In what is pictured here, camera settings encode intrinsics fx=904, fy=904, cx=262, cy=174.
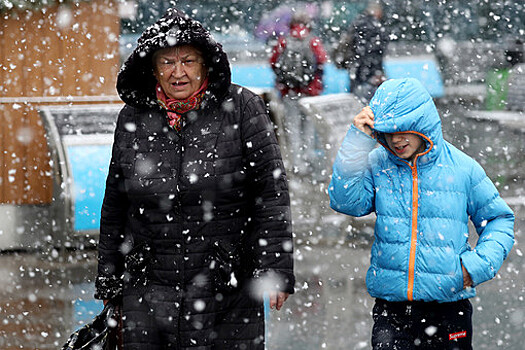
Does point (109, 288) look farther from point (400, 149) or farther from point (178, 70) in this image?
point (400, 149)

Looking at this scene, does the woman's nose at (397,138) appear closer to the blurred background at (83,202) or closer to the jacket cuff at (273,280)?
the jacket cuff at (273,280)

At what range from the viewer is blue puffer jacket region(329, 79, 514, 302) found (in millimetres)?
3602

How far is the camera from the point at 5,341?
5508 millimetres

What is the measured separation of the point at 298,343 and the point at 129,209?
216cm

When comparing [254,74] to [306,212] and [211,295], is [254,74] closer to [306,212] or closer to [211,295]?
[306,212]

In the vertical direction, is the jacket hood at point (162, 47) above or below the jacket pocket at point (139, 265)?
above

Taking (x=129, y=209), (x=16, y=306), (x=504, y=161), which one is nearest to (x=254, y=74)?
(x=504, y=161)

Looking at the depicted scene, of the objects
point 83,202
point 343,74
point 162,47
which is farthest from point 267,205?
point 343,74

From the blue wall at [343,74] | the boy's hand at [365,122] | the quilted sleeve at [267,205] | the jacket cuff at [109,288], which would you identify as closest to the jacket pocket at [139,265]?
the jacket cuff at [109,288]

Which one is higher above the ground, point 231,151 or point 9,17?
point 9,17

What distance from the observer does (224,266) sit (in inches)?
131

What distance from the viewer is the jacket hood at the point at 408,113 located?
360 cm

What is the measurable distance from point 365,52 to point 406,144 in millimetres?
8312

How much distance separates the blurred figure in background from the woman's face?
7.00 meters
